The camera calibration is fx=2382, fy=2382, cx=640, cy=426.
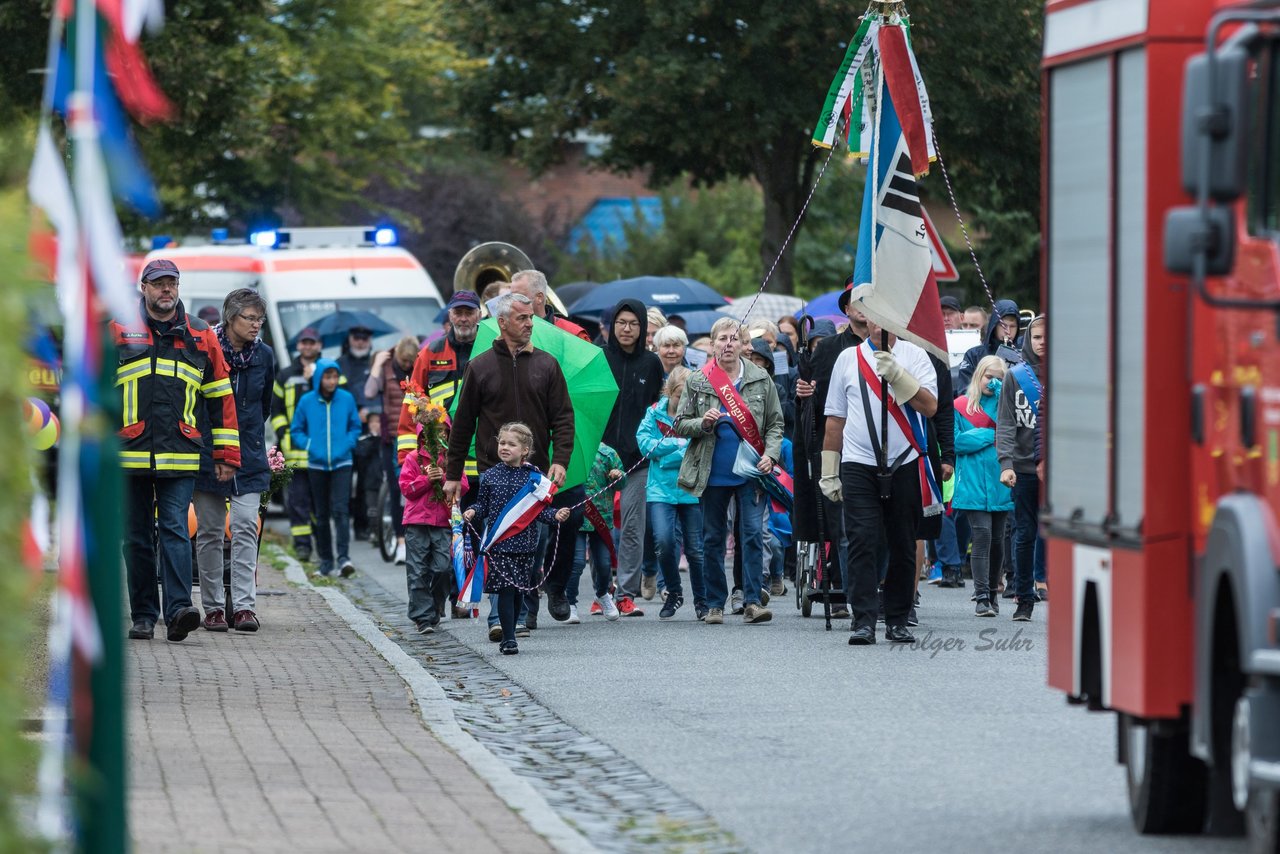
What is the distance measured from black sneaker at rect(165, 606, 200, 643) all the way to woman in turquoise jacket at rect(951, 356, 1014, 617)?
530cm

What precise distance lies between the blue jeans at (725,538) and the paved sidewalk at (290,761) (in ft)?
9.29

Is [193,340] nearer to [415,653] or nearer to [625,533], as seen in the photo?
[415,653]

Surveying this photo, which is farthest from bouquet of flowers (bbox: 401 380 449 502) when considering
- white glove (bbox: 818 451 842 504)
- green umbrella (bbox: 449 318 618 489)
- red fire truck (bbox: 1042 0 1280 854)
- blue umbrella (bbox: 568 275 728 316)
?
blue umbrella (bbox: 568 275 728 316)

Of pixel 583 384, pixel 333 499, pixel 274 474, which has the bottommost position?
pixel 333 499

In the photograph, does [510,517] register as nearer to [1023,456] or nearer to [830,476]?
[830,476]

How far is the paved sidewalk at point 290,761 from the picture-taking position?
7.35 meters

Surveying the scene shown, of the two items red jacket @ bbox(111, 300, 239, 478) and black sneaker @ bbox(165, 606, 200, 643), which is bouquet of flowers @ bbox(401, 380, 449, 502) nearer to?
red jacket @ bbox(111, 300, 239, 478)

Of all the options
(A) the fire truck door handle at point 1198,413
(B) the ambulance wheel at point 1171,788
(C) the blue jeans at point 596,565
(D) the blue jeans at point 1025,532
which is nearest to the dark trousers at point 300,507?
(C) the blue jeans at point 596,565

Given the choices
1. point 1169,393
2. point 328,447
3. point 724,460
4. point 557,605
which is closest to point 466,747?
point 1169,393

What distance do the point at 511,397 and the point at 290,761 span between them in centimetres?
522

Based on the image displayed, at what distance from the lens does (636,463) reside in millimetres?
16156

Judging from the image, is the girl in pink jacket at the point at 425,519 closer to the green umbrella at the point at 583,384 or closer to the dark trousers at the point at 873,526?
A: the green umbrella at the point at 583,384

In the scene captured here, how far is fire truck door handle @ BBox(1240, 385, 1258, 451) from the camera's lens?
643 cm

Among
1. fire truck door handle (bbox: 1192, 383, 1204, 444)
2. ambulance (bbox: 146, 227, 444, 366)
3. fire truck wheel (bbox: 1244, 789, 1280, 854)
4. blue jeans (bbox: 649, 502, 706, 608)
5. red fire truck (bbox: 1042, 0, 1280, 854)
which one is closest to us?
red fire truck (bbox: 1042, 0, 1280, 854)
